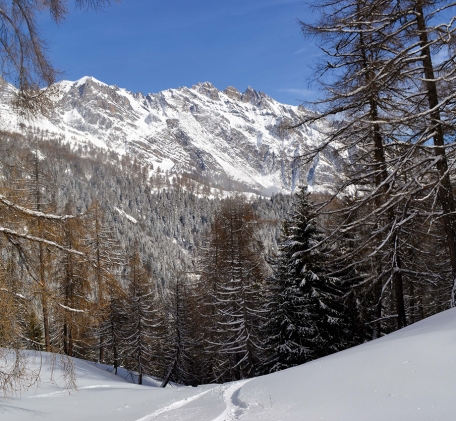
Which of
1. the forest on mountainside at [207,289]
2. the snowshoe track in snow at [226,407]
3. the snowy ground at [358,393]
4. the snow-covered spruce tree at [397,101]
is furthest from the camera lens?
the snow-covered spruce tree at [397,101]

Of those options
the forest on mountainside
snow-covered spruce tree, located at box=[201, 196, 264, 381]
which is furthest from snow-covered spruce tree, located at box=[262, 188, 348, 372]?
snow-covered spruce tree, located at box=[201, 196, 264, 381]

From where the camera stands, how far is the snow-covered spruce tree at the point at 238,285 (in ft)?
61.1

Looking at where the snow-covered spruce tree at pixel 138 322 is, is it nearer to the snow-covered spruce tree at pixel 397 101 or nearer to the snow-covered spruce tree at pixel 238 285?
the snow-covered spruce tree at pixel 238 285

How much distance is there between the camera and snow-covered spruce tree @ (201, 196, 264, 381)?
1861 centimetres

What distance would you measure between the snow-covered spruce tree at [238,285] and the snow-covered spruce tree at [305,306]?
278 cm

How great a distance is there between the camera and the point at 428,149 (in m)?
6.96

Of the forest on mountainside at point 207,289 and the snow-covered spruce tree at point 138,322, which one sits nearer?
the forest on mountainside at point 207,289

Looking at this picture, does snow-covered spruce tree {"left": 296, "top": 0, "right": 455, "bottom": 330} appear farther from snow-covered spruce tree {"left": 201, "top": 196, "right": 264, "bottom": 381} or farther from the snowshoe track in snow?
snow-covered spruce tree {"left": 201, "top": 196, "right": 264, "bottom": 381}

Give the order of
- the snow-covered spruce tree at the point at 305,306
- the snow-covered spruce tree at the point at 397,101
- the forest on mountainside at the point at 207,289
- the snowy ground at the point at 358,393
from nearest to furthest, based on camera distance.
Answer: the snowy ground at the point at 358,393
the forest on mountainside at the point at 207,289
the snow-covered spruce tree at the point at 397,101
the snow-covered spruce tree at the point at 305,306

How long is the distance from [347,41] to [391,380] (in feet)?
21.3

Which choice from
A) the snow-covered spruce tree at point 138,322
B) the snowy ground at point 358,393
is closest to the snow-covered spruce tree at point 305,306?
the snowy ground at point 358,393

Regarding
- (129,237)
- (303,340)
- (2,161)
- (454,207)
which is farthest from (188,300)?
(129,237)

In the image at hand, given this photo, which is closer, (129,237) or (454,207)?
(454,207)

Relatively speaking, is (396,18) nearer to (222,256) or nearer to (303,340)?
(303,340)
